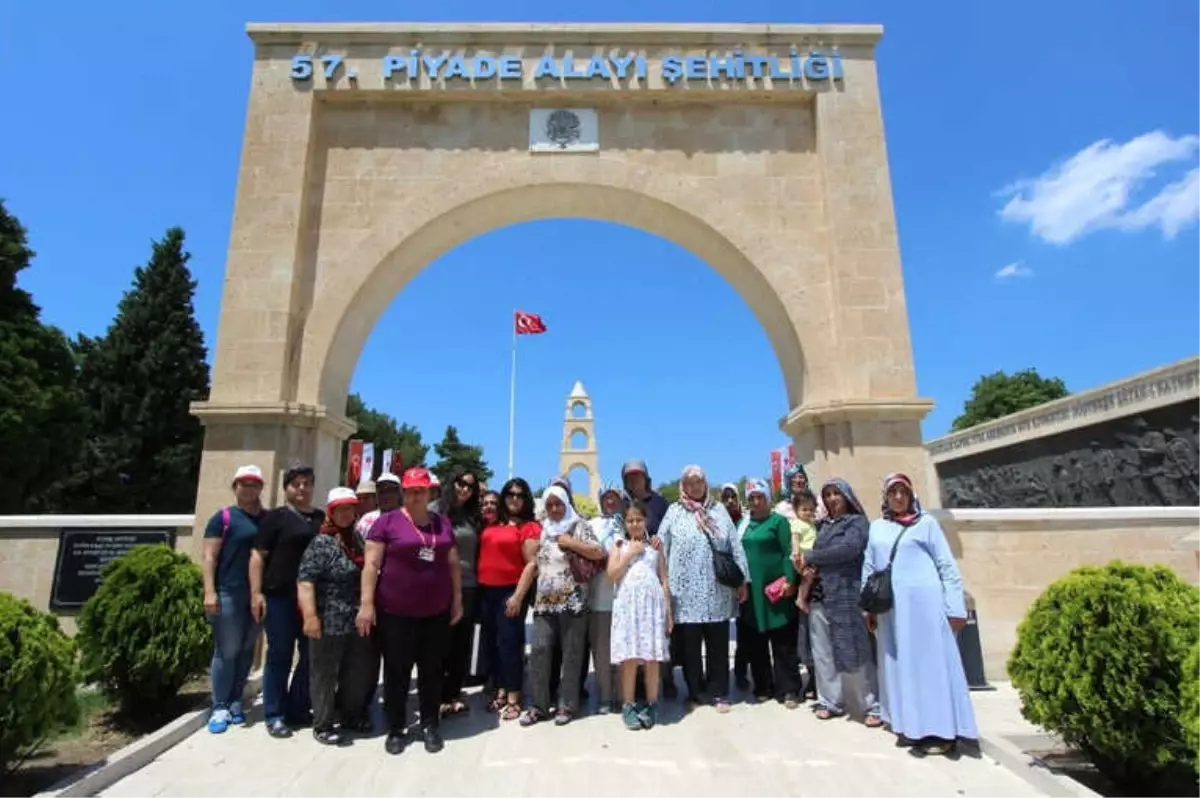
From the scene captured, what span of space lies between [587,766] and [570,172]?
6388mm

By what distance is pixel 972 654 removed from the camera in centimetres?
570

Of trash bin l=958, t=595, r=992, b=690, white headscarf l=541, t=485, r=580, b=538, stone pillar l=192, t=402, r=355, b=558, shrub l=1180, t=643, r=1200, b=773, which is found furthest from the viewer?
stone pillar l=192, t=402, r=355, b=558

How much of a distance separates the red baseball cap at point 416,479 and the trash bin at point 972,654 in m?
4.94

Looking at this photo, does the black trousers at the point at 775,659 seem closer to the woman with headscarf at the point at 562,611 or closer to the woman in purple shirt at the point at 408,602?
the woman with headscarf at the point at 562,611

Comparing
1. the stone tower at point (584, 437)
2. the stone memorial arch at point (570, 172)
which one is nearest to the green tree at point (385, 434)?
the stone tower at point (584, 437)

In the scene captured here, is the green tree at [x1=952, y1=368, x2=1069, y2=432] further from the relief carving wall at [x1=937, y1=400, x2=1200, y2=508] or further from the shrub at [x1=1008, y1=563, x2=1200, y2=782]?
the shrub at [x1=1008, y1=563, x2=1200, y2=782]

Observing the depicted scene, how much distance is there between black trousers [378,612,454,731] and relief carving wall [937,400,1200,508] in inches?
407

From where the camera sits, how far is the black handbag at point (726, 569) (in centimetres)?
459

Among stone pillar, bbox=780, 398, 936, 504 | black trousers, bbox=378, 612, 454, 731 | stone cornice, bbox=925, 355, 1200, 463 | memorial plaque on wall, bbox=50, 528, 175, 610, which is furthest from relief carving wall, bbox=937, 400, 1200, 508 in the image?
memorial plaque on wall, bbox=50, 528, 175, 610

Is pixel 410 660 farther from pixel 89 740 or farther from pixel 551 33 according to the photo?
pixel 551 33

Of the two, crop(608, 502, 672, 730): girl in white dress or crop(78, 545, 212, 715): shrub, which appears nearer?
crop(608, 502, 672, 730): girl in white dress

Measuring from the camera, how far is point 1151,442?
942 cm

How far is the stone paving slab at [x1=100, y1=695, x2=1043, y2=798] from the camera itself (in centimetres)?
342

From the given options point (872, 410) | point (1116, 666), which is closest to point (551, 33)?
point (872, 410)
